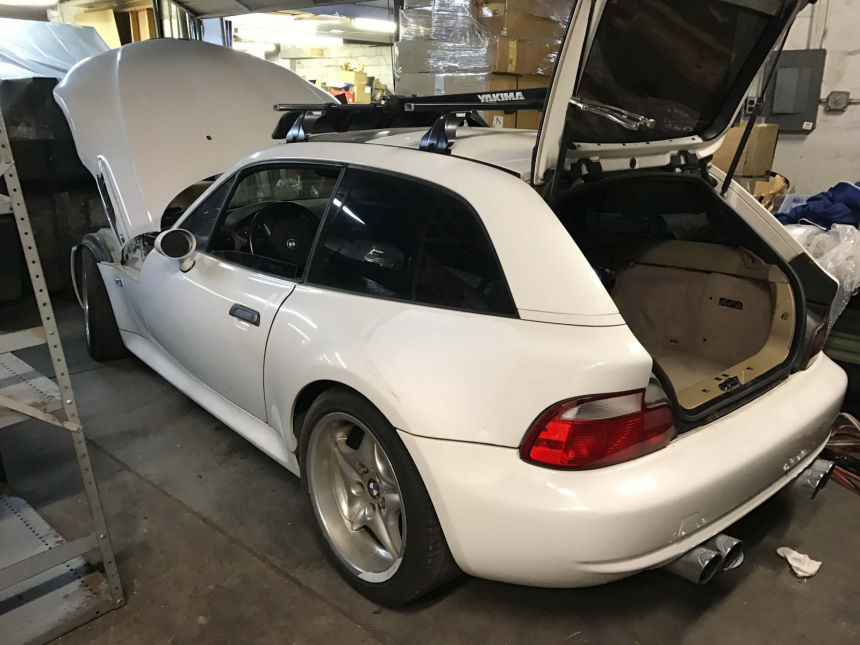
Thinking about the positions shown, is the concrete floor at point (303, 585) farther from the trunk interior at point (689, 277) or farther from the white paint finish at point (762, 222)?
the white paint finish at point (762, 222)

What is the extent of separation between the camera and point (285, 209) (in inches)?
111

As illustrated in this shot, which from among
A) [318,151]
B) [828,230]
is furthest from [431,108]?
[828,230]

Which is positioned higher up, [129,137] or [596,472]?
[129,137]

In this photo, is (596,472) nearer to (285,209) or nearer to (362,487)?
(362,487)

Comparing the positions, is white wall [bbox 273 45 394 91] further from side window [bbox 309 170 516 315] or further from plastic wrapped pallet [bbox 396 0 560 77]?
side window [bbox 309 170 516 315]

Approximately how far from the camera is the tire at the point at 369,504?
1884 millimetres

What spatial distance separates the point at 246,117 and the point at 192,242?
1.84m

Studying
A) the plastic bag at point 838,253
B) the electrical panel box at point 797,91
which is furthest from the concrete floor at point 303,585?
the electrical panel box at point 797,91

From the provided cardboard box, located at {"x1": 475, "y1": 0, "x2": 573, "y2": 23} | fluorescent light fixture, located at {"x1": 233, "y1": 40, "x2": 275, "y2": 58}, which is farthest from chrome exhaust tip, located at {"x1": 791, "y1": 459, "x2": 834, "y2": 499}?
fluorescent light fixture, located at {"x1": 233, "y1": 40, "x2": 275, "y2": 58}

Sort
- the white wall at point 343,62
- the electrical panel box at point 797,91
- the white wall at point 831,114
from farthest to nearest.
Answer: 1. the white wall at point 343,62
2. the electrical panel box at point 797,91
3. the white wall at point 831,114

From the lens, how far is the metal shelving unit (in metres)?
1.89

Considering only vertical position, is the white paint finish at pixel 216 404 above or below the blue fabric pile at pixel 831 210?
below

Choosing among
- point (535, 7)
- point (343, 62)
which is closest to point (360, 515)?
point (535, 7)

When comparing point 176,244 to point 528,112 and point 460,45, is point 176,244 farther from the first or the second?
point 528,112
